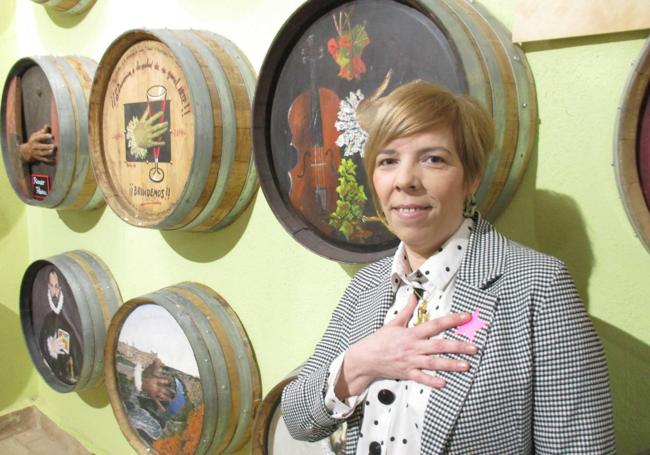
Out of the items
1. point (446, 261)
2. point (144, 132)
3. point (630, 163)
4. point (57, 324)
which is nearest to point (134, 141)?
point (144, 132)

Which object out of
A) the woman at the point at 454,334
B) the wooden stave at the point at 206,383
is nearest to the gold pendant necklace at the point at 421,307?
the woman at the point at 454,334

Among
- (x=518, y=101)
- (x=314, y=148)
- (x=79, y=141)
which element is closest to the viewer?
(x=518, y=101)

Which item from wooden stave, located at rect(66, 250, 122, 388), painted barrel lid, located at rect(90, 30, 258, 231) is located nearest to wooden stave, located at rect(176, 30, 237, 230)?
painted barrel lid, located at rect(90, 30, 258, 231)

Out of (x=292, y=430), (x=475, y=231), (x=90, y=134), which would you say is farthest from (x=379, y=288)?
(x=90, y=134)

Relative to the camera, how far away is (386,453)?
40.5 inches

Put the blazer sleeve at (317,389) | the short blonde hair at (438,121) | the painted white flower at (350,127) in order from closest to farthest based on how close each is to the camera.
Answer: the short blonde hair at (438,121), the blazer sleeve at (317,389), the painted white flower at (350,127)

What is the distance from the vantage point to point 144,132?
6.55ft

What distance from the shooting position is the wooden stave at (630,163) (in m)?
1.00

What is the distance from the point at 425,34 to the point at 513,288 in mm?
588

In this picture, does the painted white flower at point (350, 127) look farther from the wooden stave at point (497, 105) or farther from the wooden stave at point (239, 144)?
the wooden stave at point (239, 144)

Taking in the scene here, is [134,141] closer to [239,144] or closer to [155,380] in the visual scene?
[239,144]

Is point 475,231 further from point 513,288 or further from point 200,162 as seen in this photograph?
point 200,162

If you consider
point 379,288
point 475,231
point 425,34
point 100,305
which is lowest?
point 100,305

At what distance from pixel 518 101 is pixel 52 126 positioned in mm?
2010
